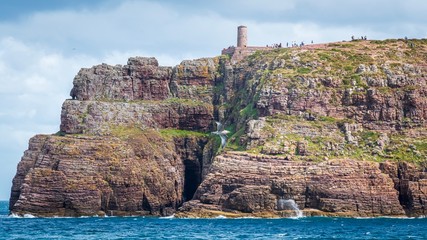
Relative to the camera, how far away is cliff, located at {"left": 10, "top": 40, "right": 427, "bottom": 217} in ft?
518

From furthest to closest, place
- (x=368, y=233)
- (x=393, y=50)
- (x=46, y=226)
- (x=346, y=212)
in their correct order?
1. (x=393, y=50)
2. (x=346, y=212)
3. (x=46, y=226)
4. (x=368, y=233)

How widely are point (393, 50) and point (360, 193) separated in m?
46.8

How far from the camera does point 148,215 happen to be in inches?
6767

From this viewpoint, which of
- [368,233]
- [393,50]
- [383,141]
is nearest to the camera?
[368,233]

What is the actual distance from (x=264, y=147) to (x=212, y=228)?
1381 inches

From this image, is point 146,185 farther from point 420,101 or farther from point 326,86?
point 420,101

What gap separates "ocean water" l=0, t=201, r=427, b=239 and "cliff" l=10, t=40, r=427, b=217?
208 inches

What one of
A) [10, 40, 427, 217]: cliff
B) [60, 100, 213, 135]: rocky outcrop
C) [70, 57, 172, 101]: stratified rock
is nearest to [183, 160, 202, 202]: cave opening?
[10, 40, 427, 217]: cliff

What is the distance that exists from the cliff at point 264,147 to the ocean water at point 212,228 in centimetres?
527

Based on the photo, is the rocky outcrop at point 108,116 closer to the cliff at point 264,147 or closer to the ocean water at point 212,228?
the cliff at point 264,147

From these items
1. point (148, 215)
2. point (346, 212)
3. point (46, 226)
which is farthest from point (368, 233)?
point (148, 215)

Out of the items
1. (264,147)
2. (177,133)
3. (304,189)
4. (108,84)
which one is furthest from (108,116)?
(304,189)

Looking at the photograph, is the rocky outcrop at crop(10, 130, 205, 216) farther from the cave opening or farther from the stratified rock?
the stratified rock

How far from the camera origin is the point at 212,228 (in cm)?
13312
